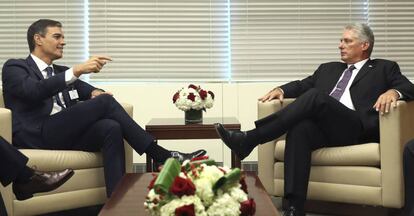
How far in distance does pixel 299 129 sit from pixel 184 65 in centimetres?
197

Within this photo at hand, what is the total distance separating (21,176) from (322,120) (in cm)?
191

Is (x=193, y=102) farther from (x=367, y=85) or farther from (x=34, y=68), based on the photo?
(x=367, y=85)

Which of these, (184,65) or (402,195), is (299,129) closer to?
(402,195)

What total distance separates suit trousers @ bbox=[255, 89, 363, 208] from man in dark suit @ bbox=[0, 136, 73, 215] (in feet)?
4.40

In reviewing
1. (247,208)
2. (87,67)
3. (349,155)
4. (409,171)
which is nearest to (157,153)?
(87,67)

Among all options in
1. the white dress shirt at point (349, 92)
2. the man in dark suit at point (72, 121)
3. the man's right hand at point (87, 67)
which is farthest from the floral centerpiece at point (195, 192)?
the white dress shirt at point (349, 92)

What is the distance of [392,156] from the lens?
11.3 ft

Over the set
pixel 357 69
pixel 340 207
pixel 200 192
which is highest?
pixel 357 69

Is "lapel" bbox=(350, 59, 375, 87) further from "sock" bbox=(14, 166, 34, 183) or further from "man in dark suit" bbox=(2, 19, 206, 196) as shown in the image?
"sock" bbox=(14, 166, 34, 183)

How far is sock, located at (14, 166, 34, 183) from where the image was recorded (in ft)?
9.55

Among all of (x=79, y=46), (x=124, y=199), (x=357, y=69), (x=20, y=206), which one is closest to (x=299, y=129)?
(x=357, y=69)

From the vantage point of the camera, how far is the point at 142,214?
2.14 meters

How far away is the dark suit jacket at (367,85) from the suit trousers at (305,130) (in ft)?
0.42

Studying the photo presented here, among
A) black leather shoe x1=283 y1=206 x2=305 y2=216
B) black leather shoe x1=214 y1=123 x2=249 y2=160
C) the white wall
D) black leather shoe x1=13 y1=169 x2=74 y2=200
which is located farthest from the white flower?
the white wall
